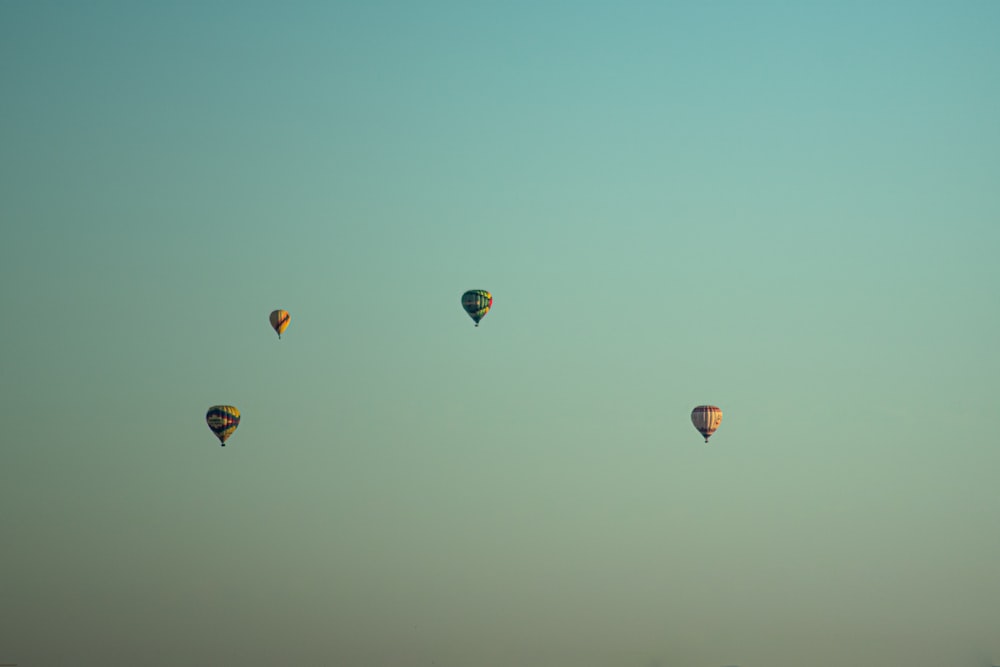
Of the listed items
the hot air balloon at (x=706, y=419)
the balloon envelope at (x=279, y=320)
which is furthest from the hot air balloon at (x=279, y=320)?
the hot air balloon at (x=706, y=419)

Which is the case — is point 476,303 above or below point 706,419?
above

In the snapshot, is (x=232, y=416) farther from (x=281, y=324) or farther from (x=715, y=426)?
(x=715, y=426)

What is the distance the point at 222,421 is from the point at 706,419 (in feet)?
130

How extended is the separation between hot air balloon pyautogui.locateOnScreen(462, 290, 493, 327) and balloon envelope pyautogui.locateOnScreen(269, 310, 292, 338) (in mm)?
17562

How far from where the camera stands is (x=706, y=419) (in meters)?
124

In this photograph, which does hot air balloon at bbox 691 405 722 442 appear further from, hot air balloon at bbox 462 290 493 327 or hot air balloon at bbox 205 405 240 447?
hot air balloon at bbox 205 405 240 447

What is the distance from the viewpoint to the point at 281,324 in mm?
132875

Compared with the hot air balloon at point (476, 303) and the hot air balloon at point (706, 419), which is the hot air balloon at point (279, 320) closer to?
the hot air balloon at point (476, 303)

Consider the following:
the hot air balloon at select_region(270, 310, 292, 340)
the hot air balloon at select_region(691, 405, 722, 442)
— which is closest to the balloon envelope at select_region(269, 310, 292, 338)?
the hot air balloon at select_region(270, 310, 292, 340)

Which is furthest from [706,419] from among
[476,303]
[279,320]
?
[279,320]

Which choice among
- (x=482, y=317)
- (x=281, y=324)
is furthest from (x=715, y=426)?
(x=281, y=324)

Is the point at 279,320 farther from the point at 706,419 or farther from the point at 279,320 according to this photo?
the point at 706,419

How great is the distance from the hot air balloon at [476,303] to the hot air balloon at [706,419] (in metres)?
19.5

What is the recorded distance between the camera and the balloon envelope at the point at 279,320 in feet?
434
